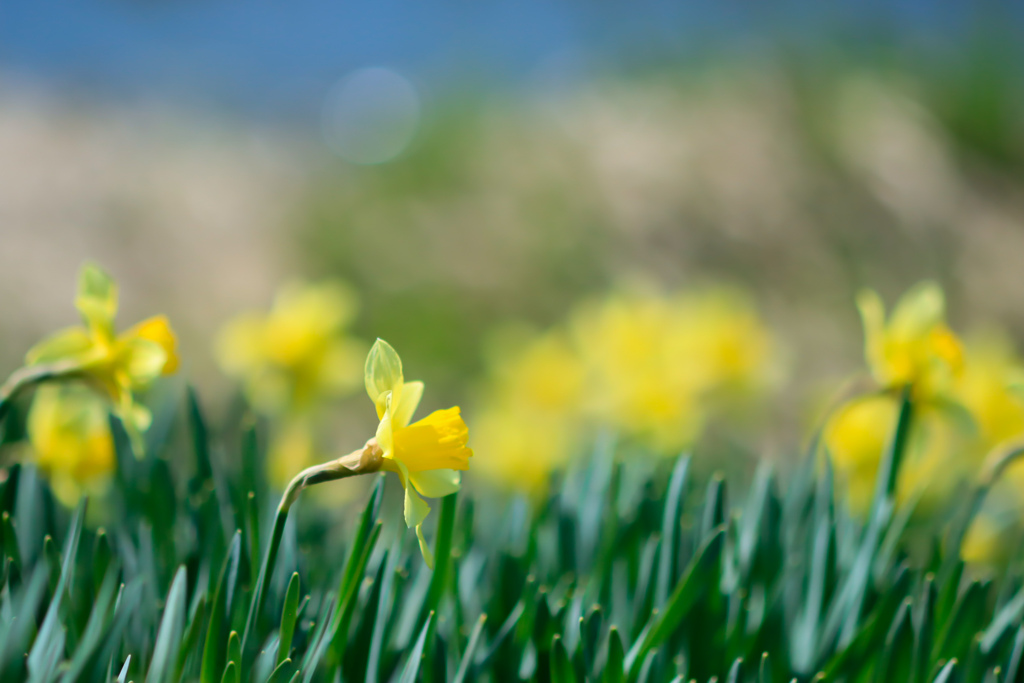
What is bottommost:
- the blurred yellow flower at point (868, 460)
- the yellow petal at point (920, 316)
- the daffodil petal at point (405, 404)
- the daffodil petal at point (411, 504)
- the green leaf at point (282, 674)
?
the blurred yellow flower at point (868, 460)

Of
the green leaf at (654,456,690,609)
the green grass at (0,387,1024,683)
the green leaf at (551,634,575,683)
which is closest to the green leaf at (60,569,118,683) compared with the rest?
the green grass at (0,387,1024,683)

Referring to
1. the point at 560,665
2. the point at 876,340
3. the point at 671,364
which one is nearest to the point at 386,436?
the point at 560,665

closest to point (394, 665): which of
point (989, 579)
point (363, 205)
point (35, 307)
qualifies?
point (989, 579)

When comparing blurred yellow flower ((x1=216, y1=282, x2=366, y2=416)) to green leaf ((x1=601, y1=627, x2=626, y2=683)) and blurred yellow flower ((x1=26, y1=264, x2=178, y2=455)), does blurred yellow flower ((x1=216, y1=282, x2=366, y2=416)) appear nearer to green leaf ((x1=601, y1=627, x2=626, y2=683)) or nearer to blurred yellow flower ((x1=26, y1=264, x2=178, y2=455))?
blurred yellow flower ((x1=26, y1=264, x2=178, y2=455))

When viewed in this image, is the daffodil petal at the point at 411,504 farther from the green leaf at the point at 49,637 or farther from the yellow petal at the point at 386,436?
the green leaf at the point at 49,637

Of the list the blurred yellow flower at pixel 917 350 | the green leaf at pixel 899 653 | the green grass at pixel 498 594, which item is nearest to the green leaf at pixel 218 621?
the green grass at pixel 498 594

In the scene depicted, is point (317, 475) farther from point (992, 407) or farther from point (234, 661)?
point (992, 407)
